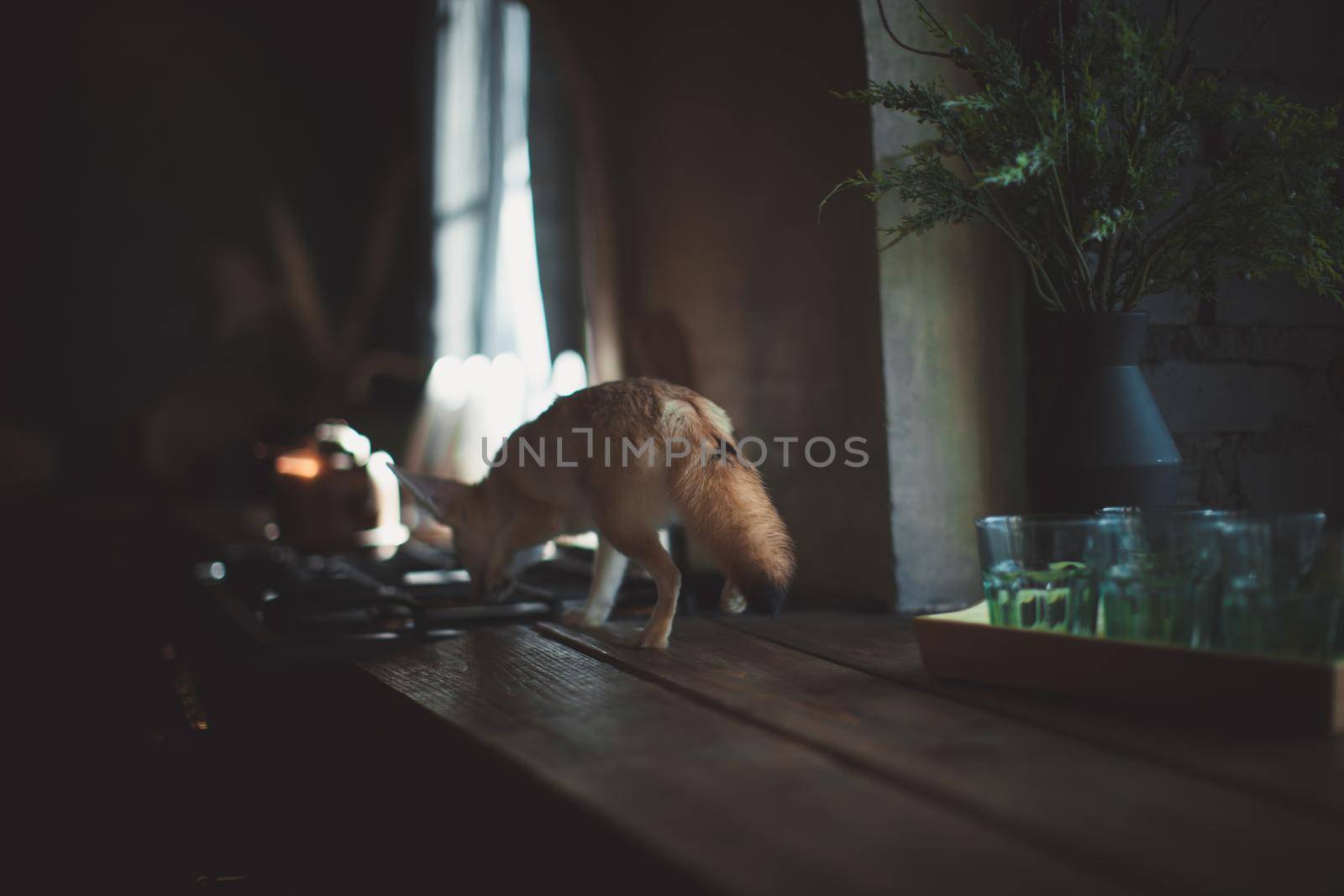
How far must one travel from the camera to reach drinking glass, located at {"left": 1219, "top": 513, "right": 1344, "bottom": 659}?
3.14 ft

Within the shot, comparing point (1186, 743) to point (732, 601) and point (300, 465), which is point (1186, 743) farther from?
point (300, 465)

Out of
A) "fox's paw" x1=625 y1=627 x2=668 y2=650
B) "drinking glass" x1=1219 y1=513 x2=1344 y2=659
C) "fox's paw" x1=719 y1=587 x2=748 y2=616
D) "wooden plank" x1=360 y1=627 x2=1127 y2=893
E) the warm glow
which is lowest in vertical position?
"wooden plank" x1=360 y1=627 x2=1127 y2=893

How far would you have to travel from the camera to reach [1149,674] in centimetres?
102

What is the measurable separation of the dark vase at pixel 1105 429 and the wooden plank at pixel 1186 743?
1.06ft

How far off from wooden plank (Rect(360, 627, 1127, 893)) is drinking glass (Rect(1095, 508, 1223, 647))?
0.38 m

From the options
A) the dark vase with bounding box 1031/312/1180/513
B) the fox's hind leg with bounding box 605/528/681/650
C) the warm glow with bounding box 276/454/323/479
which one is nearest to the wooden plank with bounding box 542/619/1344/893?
the fox's hind leg with bounding box 605/528/681/650

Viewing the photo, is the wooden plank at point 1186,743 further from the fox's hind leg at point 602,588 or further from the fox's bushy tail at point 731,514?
the fox's hind leg at point 602,588

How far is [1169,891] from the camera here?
643 millimetres

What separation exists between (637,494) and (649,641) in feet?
0.67

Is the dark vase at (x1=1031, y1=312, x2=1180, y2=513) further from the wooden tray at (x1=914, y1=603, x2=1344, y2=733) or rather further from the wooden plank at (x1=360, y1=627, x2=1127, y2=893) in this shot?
the wooden plank at (x1=360, y1=627, x2=1127, y2=893)

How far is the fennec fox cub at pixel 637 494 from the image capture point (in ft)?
4.54

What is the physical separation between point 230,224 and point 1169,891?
7017mm

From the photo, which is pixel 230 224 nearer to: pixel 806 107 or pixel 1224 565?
pixel 806 107

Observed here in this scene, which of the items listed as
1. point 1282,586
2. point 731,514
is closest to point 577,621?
point 731,514
